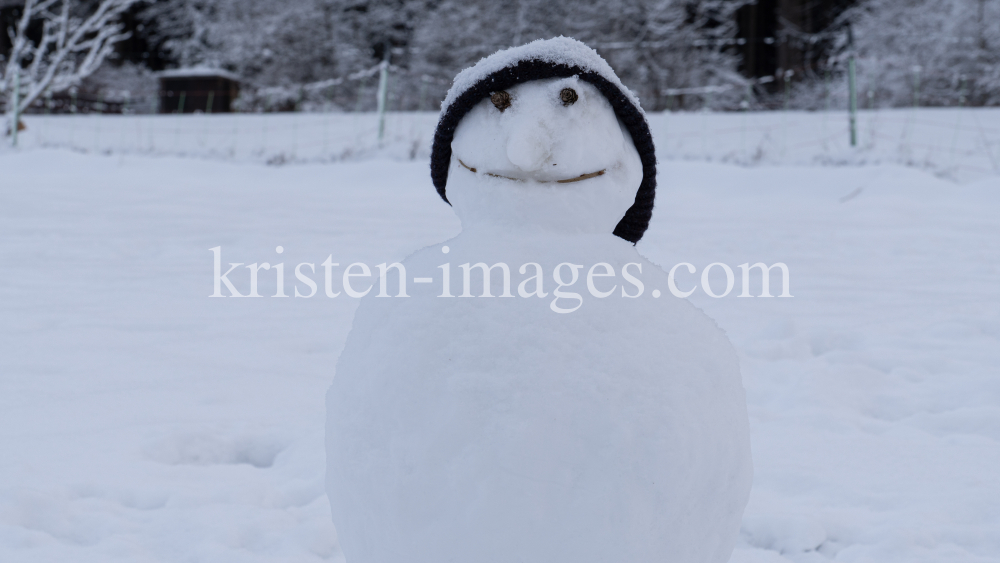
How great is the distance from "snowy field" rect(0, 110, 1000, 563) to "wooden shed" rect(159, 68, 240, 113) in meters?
9.02

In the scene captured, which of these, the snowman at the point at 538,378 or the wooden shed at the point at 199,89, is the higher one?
the wooden shed at the point at 199,89

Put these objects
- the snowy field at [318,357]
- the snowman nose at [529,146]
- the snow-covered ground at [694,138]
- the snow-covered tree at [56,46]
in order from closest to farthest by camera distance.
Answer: the snowman nose at [529,146] → the snowy field at [318,357] → the snow-covered ground at [694,138] → the snow-covered tree at [56,46]

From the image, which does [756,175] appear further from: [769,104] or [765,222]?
[769,104]

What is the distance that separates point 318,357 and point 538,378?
2288 millimetres

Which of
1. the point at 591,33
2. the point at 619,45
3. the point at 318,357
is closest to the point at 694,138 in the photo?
the point at 619,45

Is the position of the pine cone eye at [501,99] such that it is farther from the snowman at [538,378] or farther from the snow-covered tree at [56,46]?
the snow-covered tree at [56,46]

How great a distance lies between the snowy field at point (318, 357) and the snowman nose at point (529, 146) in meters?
1.28

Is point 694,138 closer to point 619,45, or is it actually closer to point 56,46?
point 619,45

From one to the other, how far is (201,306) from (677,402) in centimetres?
313

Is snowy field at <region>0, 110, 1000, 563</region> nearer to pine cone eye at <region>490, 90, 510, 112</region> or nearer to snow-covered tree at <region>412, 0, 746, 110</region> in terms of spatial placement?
pine cone eye at <region>490, 90, 510, 112</region>

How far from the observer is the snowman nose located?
1.07m

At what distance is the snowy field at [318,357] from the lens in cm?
194

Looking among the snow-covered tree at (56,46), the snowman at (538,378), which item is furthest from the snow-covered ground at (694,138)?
the snowman at (538,378)

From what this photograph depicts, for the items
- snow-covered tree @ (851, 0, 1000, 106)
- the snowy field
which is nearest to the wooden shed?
the snowy field
